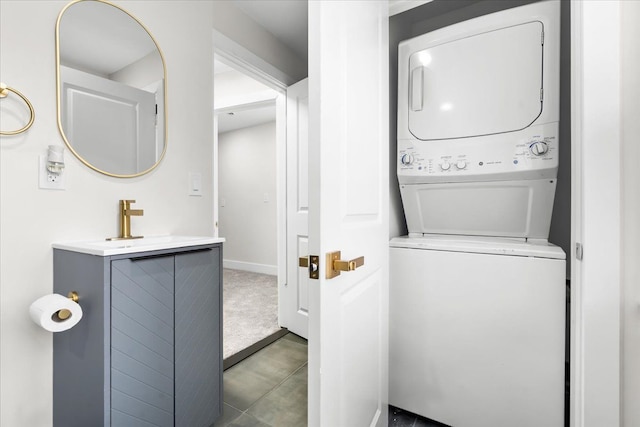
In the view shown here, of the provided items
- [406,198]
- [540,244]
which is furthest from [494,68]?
[540,244]

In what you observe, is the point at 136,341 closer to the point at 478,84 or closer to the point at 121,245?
the point at 121,245

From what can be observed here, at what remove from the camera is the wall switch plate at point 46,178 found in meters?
1.15

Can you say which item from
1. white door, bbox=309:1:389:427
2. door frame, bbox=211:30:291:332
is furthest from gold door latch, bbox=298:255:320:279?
door frame, bbox=211:30:291:332

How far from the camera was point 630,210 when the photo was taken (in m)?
0.90

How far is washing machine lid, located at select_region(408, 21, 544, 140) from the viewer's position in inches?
50.5

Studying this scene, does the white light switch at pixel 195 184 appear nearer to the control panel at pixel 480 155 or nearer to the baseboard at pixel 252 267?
the control panel at pixel 480 155

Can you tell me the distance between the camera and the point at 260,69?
2.24 meters

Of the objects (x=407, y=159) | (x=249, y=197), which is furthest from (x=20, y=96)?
(x=249, y=197)

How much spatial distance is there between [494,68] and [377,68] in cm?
56

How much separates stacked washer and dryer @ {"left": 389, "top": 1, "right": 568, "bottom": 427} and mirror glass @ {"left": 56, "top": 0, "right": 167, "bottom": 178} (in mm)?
1243

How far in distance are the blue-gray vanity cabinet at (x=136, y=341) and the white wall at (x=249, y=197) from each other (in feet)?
10.8

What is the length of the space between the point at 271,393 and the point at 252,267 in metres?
3.26

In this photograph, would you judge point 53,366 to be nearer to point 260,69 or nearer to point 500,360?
point 500,360

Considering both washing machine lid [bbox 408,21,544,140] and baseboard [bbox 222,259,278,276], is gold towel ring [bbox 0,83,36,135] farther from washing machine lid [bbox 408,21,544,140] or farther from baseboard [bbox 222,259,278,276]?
baseboard [bbox 222,259,278,276]
